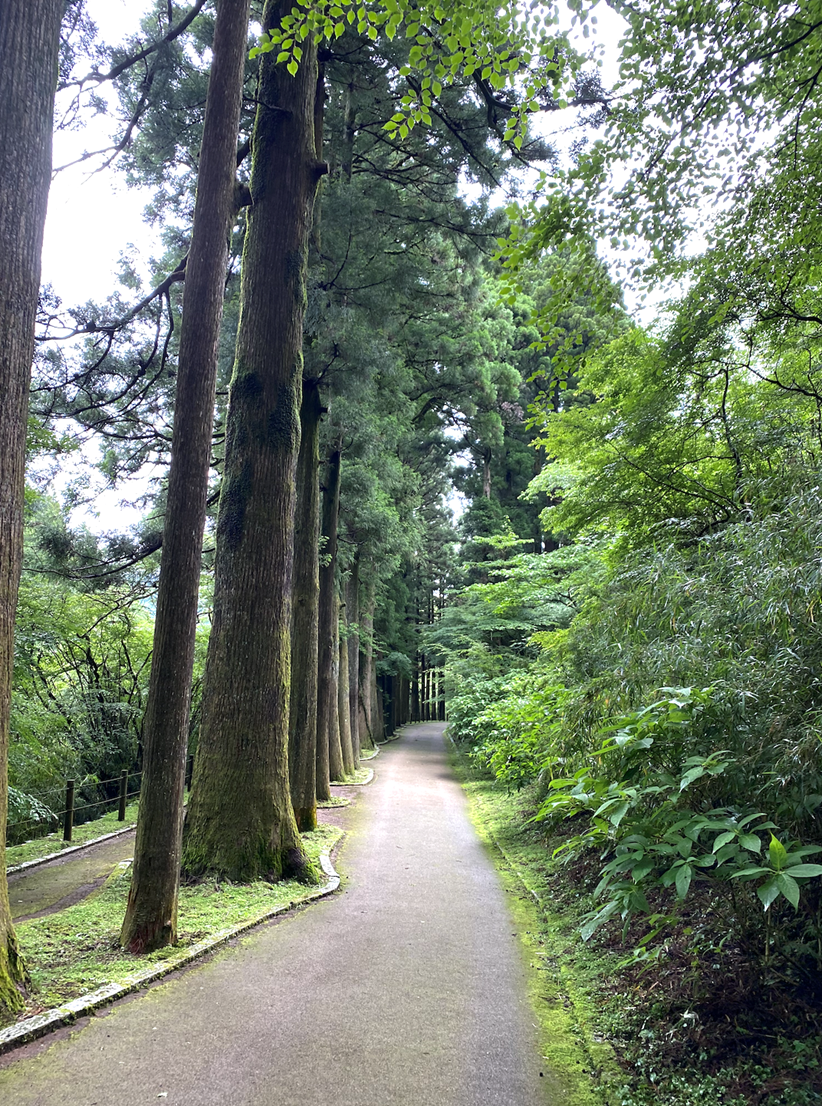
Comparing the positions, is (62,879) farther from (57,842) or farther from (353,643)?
(353,643)

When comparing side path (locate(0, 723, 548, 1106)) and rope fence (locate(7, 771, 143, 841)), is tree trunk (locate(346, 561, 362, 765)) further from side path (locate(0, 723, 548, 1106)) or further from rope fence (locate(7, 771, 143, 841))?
side path (locate(0, 723, 548, 1106))

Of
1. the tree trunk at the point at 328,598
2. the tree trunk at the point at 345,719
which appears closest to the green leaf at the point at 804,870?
the tree trunk at the point at 328,598

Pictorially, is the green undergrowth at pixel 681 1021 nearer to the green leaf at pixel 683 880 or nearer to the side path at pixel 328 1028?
the side path at pixel 328 1028

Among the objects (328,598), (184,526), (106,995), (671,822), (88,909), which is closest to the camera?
(671,822)

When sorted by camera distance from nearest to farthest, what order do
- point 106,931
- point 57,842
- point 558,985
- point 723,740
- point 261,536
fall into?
1. point 723,740
2. point 558,985
3. point 106,931
4. point 261,536
5. point 57,842

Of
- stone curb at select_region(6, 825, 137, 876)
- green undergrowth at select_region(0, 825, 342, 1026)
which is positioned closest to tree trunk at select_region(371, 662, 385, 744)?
stone curb at select_region(6, 825, 137, 876)

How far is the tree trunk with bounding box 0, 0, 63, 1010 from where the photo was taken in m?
3.51

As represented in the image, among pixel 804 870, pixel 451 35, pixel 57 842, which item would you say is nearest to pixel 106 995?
pixel 804 870

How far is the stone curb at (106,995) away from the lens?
325cm

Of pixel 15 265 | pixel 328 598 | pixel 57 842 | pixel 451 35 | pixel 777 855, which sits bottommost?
pixel 57 842

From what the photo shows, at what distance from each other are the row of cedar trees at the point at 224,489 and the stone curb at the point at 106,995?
0.20 metres

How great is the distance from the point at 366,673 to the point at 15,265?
22.2m

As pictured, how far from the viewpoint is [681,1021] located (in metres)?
3.16

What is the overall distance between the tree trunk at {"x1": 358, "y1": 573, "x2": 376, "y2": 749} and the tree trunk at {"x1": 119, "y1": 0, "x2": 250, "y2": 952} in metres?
16.8
